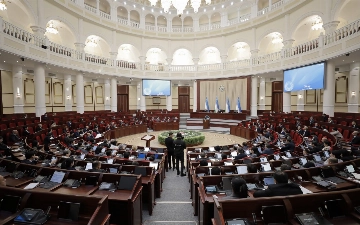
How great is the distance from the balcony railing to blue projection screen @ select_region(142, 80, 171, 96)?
144 centimetres

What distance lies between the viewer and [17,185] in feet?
11.7

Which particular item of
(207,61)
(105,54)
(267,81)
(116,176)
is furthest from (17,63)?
(267,81)

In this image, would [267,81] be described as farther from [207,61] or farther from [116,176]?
[116,176]

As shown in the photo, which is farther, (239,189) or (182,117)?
(182,117)

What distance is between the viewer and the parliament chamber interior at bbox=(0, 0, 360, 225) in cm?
278

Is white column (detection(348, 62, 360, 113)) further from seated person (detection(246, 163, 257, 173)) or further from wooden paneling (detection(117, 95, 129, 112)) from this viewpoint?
wooden paneling (detection(117, 95, 129, 112))

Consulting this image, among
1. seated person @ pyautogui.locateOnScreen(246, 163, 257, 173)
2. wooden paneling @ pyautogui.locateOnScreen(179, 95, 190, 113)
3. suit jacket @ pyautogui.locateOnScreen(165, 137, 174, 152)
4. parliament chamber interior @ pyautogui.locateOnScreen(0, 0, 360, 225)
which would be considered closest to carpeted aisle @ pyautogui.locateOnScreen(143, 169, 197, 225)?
parliament chamber interior @ pyautogui.locateOnScreen(0, 0, 360, 225)

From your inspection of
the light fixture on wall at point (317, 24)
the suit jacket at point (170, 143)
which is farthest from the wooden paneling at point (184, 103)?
the suit jacket at point (170, 143)

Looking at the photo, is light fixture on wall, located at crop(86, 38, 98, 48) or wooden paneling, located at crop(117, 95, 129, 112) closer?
light fixture on wall, located at crop(86, 38, 98, 48)

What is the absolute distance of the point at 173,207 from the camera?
4.52m

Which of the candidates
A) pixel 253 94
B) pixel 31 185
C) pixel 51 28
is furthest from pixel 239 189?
pixel 51 28

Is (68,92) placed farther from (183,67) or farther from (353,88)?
(353,88)

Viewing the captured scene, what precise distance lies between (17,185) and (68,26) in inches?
589

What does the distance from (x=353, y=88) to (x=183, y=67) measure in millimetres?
13945
